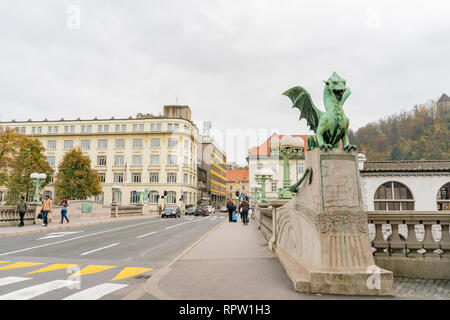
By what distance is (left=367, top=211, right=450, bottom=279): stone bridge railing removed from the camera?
16.8 feet

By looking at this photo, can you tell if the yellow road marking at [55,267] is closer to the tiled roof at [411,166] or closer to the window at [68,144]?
the tiled roof at [411,166]

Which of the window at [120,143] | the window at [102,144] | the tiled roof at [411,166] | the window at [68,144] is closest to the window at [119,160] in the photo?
the window at [120,143]

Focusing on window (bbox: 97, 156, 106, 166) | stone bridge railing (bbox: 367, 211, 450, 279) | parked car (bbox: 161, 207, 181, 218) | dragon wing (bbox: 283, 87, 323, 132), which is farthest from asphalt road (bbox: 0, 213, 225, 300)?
window (bbox: 97, 156, 106, 166)

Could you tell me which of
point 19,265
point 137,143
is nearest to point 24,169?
point 137,143

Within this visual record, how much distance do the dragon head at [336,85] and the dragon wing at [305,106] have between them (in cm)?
84

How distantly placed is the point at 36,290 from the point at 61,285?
0.42 meters

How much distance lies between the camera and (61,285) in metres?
5.16

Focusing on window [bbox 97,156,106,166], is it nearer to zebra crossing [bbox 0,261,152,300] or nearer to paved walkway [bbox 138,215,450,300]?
zebra crossing [bbox 0,261,152,300]

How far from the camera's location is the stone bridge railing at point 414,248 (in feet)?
16.8

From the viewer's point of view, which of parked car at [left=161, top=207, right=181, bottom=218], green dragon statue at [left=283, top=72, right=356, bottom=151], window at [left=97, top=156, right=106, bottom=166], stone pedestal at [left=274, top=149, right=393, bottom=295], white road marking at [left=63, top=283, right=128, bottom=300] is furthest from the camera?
window at [left=97, top=156, right=106, bottom=166]

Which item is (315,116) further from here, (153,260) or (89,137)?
(89,137)

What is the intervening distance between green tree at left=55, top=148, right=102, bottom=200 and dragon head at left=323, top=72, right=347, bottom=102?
1965 inches

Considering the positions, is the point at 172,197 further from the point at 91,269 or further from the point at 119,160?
the point at 91,269

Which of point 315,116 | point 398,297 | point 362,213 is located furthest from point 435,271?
point 315,116
